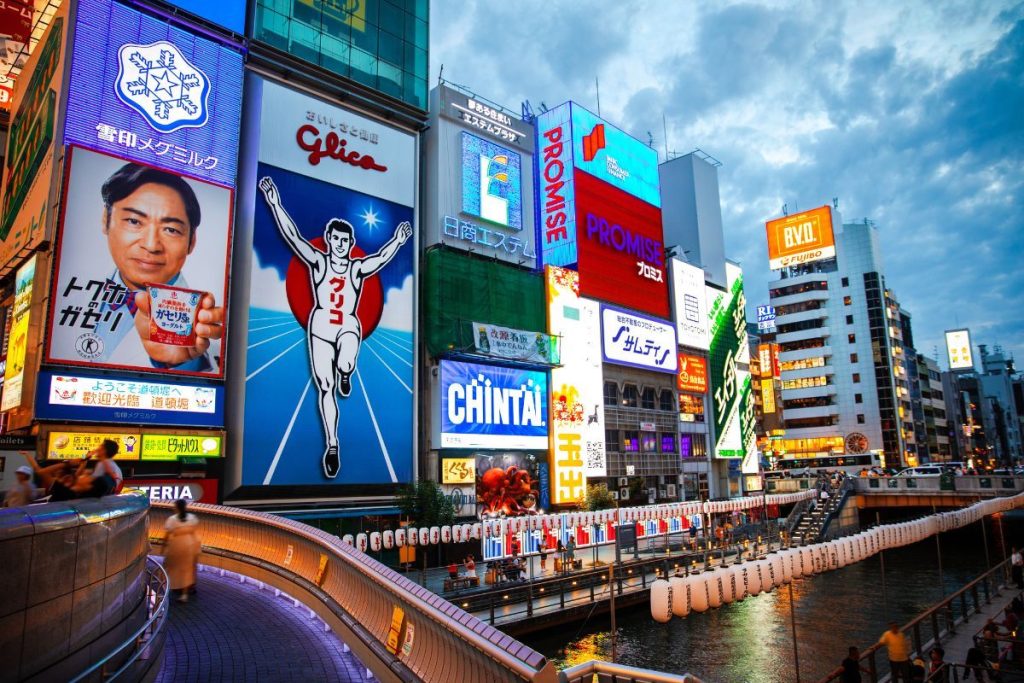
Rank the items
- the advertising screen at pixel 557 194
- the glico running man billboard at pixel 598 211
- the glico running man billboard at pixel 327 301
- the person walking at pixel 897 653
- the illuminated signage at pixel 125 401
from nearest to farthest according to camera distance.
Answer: the person walking at pixel 897 653 < the illuminated signage at pixel 125 401 < the glico running man billboard at pixel 327 301 < the advertising screen at pixel 557 194 < the glico running man billboard at pixel 598 211

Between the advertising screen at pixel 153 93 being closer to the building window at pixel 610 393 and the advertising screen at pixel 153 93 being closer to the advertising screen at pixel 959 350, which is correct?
the building window at pixel 610 393

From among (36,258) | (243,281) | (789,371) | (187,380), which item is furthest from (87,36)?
(789,371)

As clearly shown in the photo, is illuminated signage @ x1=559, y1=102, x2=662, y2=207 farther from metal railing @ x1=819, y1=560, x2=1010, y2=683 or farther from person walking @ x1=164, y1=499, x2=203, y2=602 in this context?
person walking @ x1=164, y1=499, x2=203, y2=602

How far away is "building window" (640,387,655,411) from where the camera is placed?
60.3 m

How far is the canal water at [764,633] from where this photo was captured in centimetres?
2403

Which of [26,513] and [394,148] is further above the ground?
[394,148]

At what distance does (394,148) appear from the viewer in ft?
138

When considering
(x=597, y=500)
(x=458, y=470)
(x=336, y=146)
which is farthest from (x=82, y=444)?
(x=597, y=500)

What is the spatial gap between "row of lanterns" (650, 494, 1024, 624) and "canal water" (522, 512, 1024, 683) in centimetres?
306

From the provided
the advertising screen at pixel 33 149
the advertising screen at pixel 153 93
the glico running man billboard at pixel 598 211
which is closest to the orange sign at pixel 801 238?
the glico running man billboard at pixel 598 211

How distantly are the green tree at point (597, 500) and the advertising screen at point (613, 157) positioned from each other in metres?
26.2

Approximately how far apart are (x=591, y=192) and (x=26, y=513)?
180 feet

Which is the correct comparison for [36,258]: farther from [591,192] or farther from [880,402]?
[880,402]

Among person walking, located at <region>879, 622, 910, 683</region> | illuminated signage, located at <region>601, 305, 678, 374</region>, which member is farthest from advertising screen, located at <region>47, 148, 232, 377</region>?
illuminated signage, located at <region>601, 305, 678, 374</region>
